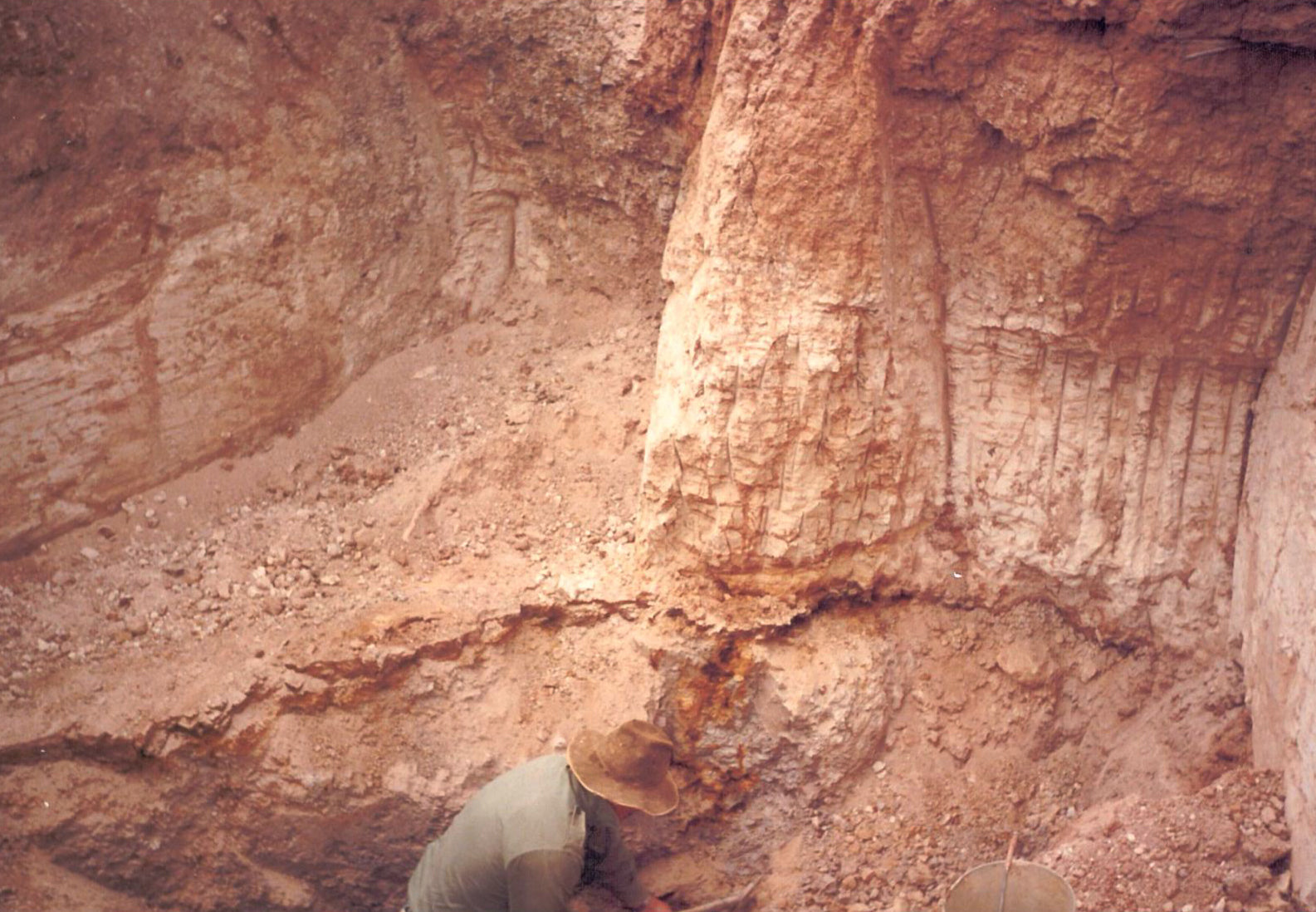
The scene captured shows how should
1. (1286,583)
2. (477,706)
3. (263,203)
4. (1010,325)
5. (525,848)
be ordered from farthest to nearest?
(263,203) → (477,706) → (1010,325) → (1286,583) → (525,848)

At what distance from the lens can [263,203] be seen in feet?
14.6

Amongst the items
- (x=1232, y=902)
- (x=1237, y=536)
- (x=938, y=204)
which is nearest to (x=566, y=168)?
(x=938, y=204)

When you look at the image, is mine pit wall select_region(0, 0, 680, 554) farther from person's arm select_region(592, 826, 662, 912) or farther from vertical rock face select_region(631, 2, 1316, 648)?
person's arm select_region(592, 826, 662, 912)

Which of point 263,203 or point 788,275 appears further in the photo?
point 263,203

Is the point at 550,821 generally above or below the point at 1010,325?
below

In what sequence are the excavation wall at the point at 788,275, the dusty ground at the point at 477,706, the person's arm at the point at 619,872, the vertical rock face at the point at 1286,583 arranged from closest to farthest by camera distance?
the vertical rock face at the point at 1286,583
the excavation wall at the point at 788,275
the person's arm at the point at 619,872
the dusty ground at the point at 477,706

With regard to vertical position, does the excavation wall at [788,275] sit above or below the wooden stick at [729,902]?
above

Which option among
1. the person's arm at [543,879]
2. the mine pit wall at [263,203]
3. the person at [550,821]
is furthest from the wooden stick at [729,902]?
Answer: the mine pit wall at [263,203]

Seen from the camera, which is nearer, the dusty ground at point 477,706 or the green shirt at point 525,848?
the green shirt at point 525,848

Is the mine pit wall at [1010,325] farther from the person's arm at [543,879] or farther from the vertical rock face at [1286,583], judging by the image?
the person's arm at [543,879]

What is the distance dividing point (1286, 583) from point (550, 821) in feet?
7.31

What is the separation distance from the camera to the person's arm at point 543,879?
11.5 feet

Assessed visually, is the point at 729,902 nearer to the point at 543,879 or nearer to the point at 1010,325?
the point at 543,879

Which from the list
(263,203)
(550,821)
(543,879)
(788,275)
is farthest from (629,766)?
(263,203)
